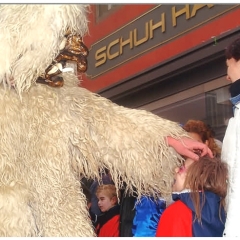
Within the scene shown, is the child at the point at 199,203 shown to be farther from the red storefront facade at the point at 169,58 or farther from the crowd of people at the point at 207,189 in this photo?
the red storefront facade at the point at 169,58

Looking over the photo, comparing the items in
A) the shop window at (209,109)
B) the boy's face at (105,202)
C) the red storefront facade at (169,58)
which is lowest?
the boy's face at (105,202)

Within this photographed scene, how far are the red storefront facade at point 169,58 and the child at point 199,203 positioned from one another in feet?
6.12

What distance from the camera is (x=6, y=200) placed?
1.32 metres

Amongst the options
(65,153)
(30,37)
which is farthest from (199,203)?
(30,37)

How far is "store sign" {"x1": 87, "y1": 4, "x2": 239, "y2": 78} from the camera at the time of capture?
12.1ft

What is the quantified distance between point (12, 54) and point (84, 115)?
0.30m

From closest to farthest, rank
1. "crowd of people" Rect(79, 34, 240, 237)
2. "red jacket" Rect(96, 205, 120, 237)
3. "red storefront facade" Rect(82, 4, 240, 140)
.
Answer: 1. "crowd of people" Rect(79, 34, 240, 237)
2. "red jacket" Rect(96, 205, 120, 237)
3. "red storefront facade" Rect(82, 4, 240, 140)

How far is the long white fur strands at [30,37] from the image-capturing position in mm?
1332

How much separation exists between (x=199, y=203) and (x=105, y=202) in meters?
1.29

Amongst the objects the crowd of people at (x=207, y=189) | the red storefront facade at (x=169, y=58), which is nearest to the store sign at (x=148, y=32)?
the red storefront facade at (x=169, y=58)

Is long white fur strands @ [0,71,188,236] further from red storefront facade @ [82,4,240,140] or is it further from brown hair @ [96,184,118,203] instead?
red storefront facade @ [82,4,240,140]

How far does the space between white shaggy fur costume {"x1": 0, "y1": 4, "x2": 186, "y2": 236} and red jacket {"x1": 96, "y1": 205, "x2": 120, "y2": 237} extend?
107 cm

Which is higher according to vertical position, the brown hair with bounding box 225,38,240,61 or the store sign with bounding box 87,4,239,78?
the store sign with bounding box 87,4,239,78

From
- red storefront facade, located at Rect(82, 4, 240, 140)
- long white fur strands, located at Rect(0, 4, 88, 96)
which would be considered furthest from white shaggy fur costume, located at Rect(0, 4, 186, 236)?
red storefront facade, located at Rect(82, 4, 240, 140)
